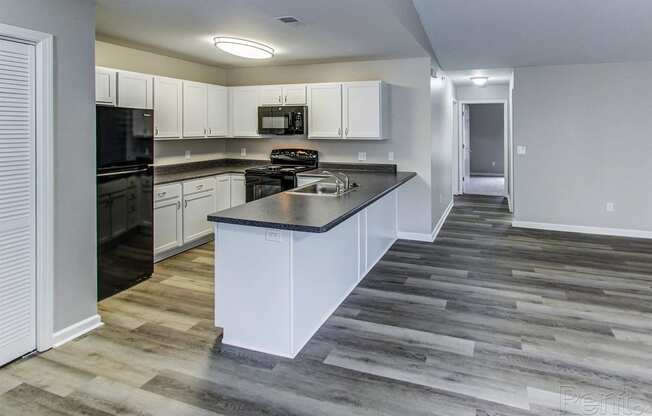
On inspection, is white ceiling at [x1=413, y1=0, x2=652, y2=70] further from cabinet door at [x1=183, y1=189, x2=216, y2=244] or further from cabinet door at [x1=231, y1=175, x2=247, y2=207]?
cabinet door at [x1=183, y1=189, x2=216, y2=244]

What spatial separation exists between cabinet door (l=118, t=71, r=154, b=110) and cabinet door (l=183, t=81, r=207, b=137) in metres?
0.60

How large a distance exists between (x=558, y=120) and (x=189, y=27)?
16.3 feet

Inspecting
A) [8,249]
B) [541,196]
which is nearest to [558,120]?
[541,196]

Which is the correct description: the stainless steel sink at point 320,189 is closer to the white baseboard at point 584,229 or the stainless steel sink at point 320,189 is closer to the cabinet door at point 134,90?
the cabinet door at point 134,90

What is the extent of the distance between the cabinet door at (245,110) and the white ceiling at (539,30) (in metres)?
2.37

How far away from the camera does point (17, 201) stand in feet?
8.59

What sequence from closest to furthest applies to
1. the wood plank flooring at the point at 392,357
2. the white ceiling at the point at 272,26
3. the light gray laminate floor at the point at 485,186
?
the wood plank flooring at the point at 392,357 < the white ceiling at the point at 272,26 < the light gray laminate floor at the point at 485,186

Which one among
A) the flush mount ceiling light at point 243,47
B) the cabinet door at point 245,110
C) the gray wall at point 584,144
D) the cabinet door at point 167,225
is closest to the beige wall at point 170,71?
the cabinet door at point 245,110

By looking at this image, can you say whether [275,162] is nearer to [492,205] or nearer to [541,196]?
[541,196]

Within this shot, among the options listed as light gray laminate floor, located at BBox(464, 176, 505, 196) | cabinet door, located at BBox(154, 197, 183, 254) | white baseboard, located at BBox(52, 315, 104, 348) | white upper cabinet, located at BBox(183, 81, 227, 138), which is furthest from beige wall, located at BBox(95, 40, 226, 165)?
light gray laminate floor, located at BBox(464, 176, 505, 196)

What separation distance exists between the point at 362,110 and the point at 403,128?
2.07 feet

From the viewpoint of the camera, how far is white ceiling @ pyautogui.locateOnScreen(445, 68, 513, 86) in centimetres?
699

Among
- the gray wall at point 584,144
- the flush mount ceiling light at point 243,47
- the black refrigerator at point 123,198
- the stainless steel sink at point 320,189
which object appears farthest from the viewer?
the gray wall at point 584,144

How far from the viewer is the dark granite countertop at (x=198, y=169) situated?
5.04 metres
